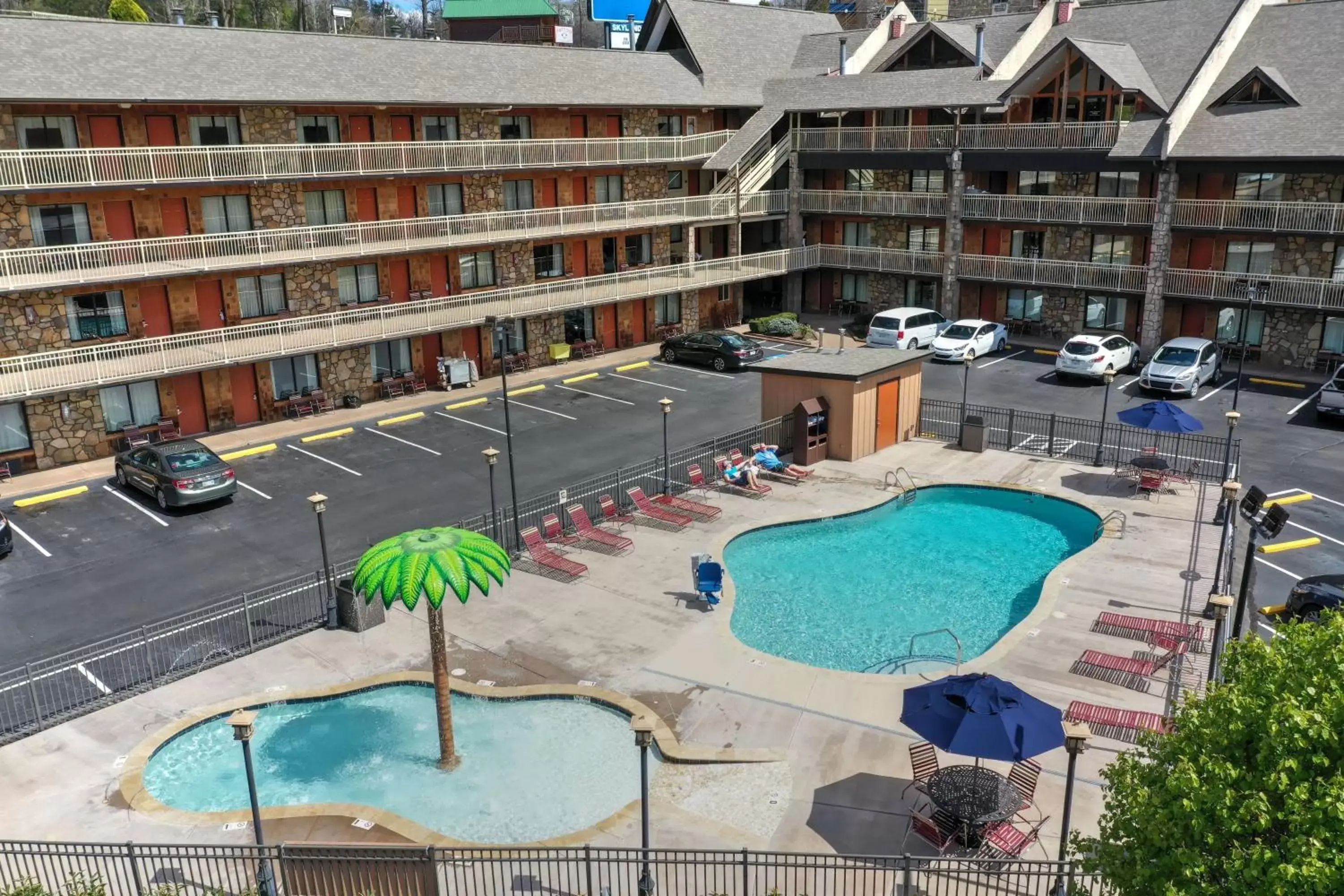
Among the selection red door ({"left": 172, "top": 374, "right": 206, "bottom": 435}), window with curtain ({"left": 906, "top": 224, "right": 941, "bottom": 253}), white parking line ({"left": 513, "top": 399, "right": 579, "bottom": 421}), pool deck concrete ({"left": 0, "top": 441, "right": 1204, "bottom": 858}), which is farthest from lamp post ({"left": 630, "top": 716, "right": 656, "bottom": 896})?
window with curtain ({"left": 906, "top": 224, "right": 941, "bottom": 253})

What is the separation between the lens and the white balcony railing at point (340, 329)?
104 ft

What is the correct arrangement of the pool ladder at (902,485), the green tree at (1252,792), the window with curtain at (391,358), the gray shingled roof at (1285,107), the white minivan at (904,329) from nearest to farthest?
the green tree at (1252,792) < the pool ladder at (902,485) < the gray shingled roof at (1285,107) < the window with curtain at (391,358) < the white minivan at (904,329)

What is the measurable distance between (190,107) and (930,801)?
3144cm

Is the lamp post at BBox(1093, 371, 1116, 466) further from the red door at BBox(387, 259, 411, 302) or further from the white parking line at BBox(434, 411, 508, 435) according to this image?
the red door at BBox(387, 259, 411, 302)

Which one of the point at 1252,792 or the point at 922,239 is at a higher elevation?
the point at 922,239

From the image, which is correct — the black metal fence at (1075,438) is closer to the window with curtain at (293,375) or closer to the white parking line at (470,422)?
the white parking line at (470,422)

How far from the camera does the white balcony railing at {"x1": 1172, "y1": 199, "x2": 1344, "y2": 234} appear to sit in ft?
126

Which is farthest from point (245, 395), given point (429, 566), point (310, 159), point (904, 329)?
point (904, 329)

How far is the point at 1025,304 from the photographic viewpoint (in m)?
48.2

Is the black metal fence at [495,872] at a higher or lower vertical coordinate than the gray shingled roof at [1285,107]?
lower

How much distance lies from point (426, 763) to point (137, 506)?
16.8m

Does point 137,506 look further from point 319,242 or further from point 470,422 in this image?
point 319,242

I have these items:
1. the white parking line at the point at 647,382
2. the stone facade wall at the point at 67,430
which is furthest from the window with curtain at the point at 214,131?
the white parking line at the point at 647,382

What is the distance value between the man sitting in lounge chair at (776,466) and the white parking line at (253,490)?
46.5 feet
